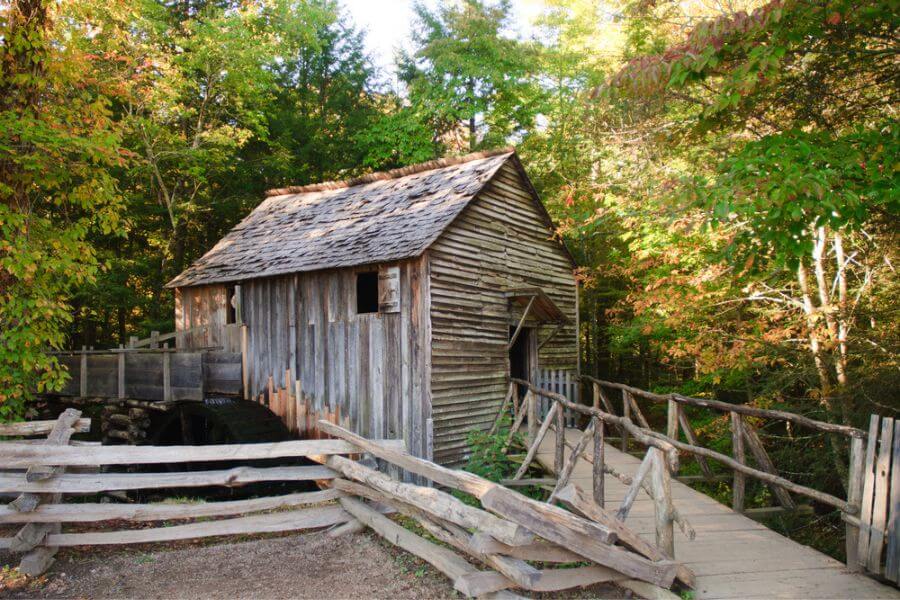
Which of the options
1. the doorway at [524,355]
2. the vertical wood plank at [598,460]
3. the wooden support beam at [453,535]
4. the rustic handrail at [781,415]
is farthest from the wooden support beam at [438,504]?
the doorway at [524,355]

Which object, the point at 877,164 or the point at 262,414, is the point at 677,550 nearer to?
the point at 877,164

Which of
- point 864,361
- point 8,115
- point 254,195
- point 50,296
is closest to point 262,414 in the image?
point 50,296

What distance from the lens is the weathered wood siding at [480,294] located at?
9.97 m

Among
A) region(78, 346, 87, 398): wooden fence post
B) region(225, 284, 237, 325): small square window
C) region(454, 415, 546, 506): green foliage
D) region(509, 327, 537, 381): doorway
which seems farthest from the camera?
region(225, 284, 237, 325): small square window

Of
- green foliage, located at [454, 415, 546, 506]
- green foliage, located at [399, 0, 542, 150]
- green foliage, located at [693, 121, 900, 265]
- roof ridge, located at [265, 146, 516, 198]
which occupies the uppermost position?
green foliage, located at [399, 0, 542, 150]

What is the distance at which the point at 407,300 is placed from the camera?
9789mm

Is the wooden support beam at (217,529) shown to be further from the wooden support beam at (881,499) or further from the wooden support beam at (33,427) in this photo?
the wooden support beam at (881,499)

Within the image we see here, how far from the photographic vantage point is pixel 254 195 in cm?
2084

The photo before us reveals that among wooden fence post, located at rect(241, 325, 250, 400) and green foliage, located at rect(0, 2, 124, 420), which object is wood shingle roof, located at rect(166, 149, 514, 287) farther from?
green foliage, located at rect(0, 2, 124, 420)

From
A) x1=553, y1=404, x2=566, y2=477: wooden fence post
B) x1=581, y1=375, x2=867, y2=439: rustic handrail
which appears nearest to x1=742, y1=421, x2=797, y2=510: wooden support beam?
x1=581, y1=375, x2=867, y2=439: rustic handrail

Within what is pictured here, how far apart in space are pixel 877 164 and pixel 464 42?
58.4ft

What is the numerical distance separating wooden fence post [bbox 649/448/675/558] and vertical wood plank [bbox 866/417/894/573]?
4.93ft

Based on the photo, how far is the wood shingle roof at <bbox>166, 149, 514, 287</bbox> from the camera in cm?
1029

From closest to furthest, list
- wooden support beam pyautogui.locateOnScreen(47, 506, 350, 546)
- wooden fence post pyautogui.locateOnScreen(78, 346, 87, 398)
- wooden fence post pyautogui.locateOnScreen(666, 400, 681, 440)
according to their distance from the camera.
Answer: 1. wooden support beam pyautogui.locateOnScreen(47, 506, 350, 546)
2. wooden fence post pyautogui.locateOnScreen(666, 400, 681, 440)
3. wooden fence post pyautogui.locateOnScreen(78, 346, 87, 398)
